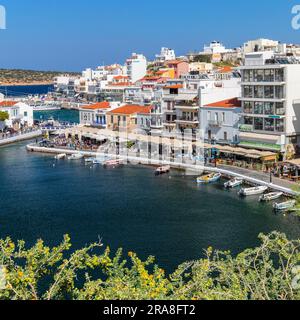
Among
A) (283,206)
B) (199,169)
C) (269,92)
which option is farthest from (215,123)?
(283,206)

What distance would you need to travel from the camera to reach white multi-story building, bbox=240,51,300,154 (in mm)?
26453

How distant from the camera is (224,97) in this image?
109 ft

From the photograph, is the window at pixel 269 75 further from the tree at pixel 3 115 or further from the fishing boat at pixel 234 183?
the tree at pixel 3 115

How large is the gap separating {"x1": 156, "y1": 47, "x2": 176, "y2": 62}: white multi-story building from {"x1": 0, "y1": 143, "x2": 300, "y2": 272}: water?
62.8 m

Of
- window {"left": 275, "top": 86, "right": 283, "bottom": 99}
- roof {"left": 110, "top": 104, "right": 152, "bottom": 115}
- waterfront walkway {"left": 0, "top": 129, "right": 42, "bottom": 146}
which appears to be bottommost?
waterfront walkway {"left": 0, "top": 129, "right": 42, "bottom": 146}

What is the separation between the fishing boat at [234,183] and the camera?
24.3 metres

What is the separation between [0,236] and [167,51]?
252 ft

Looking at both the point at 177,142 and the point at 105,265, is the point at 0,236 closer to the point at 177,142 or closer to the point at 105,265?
the point at 105,265

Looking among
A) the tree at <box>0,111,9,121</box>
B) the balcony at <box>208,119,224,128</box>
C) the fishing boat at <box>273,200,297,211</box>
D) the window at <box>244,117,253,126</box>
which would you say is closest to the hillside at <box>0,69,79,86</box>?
the tree at <box>0,111,9,121</box>

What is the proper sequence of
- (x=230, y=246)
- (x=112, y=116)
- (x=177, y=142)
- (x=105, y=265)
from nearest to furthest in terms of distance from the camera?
(x=105, y=265)
(x=230, y=246)
(x=177, y=142)
(x=112, y=116)

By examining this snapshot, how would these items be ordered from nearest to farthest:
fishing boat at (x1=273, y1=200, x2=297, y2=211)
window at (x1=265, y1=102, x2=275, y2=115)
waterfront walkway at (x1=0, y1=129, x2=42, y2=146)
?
fishing boat at (x1=273, y1=200, x2=297, y2=211) → window at (x1=265, y1=102, x2=275, y2=115) → waterfront walkway at (x1=0, y1=129, x2=42, y2=146)

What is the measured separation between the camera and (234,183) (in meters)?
24.4

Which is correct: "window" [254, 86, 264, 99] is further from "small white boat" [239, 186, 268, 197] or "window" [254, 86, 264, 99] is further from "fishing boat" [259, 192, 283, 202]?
"fishing boat" [259, 192, 283, 202]
